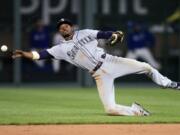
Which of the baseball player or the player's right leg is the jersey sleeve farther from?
the player's right leg

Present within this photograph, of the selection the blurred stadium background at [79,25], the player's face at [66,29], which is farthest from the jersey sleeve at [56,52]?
the blurred stadium background at [79,25]

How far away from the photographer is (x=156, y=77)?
39.4 feet

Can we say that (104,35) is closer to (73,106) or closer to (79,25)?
(73,106)

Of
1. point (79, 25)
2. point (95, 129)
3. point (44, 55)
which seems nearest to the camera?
point (95, 129)

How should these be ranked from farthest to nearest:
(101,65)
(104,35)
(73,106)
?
(73,106), (101,65), (104,35)

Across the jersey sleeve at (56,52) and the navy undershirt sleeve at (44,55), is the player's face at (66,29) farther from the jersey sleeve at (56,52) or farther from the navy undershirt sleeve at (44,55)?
the navy undershirt sleeve at (44,55)

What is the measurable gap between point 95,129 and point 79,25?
12.3 meters

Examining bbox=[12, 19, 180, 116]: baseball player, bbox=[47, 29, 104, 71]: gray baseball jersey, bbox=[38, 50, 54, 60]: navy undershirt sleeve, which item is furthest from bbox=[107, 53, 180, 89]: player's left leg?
bbox=[38, 50, 54, 60]: navy undershirt sleeve

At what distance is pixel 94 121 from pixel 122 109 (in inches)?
40.0

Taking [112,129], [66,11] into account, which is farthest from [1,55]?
[112,129]

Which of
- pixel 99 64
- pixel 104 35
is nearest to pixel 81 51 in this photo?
pixel 99 64

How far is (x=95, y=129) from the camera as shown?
33.6 feet

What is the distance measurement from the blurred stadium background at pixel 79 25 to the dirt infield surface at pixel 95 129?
1135 cm

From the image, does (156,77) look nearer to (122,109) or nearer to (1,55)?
(122,109)
